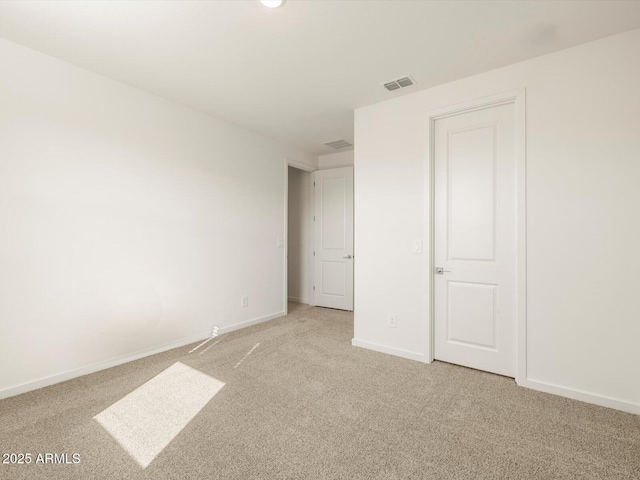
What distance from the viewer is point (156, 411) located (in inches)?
79.7

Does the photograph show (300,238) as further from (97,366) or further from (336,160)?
(97,366)

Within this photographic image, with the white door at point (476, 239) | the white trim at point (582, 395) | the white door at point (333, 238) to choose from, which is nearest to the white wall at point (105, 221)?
the white door at point (333, 238)

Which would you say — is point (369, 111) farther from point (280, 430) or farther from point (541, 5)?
point (280, 430)

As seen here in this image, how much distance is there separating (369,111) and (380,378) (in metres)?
2.63

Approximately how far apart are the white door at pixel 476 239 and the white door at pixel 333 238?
6.99 feet

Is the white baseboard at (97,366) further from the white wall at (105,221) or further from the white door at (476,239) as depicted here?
the white door at (476,239)

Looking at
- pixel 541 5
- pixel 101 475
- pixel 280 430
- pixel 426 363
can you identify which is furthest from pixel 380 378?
pixel 541 5

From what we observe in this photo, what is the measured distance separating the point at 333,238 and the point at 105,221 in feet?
10.5

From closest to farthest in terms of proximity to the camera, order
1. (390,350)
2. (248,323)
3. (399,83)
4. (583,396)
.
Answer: (583,396), (399,83), (390,350), (248,323)

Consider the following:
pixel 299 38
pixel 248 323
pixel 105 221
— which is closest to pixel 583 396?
pixel 299 38

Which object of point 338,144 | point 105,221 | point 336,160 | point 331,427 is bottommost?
point 331,427

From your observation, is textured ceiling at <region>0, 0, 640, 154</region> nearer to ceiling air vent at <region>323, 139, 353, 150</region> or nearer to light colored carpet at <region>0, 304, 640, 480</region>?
ceiling air vent at <region>323, 139, 353, 150</region>

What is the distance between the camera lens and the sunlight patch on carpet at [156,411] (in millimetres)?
1707

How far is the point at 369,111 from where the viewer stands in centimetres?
326
